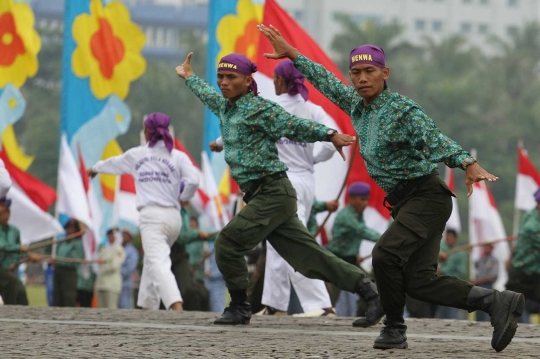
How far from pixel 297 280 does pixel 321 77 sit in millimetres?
2789

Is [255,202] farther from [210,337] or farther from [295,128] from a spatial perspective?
[210,337]

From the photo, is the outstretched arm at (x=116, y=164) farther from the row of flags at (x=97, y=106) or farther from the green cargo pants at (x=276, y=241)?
the row of flags at (x=97, y=106)

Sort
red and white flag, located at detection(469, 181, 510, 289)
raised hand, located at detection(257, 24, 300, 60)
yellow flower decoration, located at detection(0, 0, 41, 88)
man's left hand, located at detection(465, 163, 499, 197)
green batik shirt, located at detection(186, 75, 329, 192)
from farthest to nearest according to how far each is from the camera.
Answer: red and white flag, located at detection(469, 181, 510, 289)
yellow flower decoration, located at detection(0, 0, 41, 88)
green batik shirt, located at detection(186, 75, 329, 192)
raised hand, located at detection(257, 24, 300, 60)
man's left hand, located at detection(465, 163, 499, 197)

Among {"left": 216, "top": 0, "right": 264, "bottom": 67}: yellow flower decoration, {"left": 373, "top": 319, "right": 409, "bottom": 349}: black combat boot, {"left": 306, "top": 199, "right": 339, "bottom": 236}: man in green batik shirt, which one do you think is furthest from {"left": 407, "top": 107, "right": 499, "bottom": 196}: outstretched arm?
{"left": 216, "top": 0, "right": 264, "bottom": 67}: yellow flower decoration

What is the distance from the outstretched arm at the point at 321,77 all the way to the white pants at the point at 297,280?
2426 mm

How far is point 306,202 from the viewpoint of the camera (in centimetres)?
1000

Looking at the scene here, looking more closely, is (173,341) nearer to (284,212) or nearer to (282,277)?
(284,212)

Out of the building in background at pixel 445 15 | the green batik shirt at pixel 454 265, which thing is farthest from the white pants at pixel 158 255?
the building in background at pixel 445 15

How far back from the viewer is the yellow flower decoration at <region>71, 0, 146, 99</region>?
17.1m

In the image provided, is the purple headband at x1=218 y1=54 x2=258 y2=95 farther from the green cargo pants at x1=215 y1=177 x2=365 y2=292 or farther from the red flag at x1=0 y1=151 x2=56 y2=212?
the red flag at x1=0 y1=151 x2=56 y2=212

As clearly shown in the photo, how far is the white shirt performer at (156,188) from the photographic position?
10.7 m

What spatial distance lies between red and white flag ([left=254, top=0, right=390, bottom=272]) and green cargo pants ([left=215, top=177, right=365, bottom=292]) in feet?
11.4

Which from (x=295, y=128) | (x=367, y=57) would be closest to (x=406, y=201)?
(x=367, y=57)

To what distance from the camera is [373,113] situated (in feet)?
22.8
